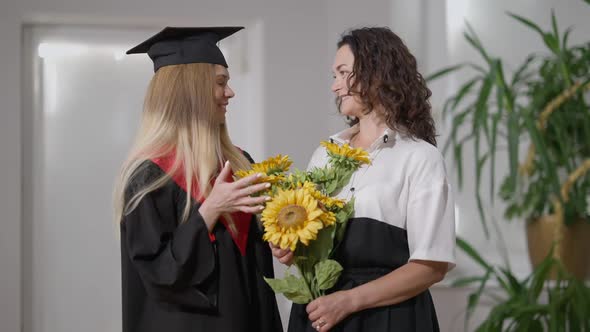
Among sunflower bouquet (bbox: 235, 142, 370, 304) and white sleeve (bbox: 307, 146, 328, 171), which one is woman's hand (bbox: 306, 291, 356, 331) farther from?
white sleeve (bbox: 307, 146, 328, 171)

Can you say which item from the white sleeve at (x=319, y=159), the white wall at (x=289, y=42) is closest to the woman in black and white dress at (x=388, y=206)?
the white sleeve at (x=319, y=159)

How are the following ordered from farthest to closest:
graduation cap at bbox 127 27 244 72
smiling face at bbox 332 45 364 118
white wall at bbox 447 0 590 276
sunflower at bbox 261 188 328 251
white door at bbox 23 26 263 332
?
white door at bbox 23 26 263 332, white wall at bbox 447 0 590 276, graduation cap at bbox 127 27 244 72, smiling face at bbox 332 45 364 118, sunflower at bbox 261 188 328 251

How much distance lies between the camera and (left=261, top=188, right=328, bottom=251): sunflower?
1781 mm

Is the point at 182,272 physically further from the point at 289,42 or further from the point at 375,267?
the point at 289,42

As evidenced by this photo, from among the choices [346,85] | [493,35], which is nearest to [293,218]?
[346,85]

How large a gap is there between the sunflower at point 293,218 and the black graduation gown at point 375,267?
207mm

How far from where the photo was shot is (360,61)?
6.94 feet

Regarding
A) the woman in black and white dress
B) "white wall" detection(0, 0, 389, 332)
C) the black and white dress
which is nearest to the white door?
"white wall" detection(0, 0, 389, 332)

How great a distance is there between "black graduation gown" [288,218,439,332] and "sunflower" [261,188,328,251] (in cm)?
21

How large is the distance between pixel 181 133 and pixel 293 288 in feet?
1.78

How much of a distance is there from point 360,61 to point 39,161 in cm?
247

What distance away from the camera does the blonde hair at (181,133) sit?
209cm

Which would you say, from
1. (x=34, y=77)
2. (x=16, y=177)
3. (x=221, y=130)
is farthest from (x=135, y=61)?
(x=221, y=130)

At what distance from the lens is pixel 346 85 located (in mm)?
2125
